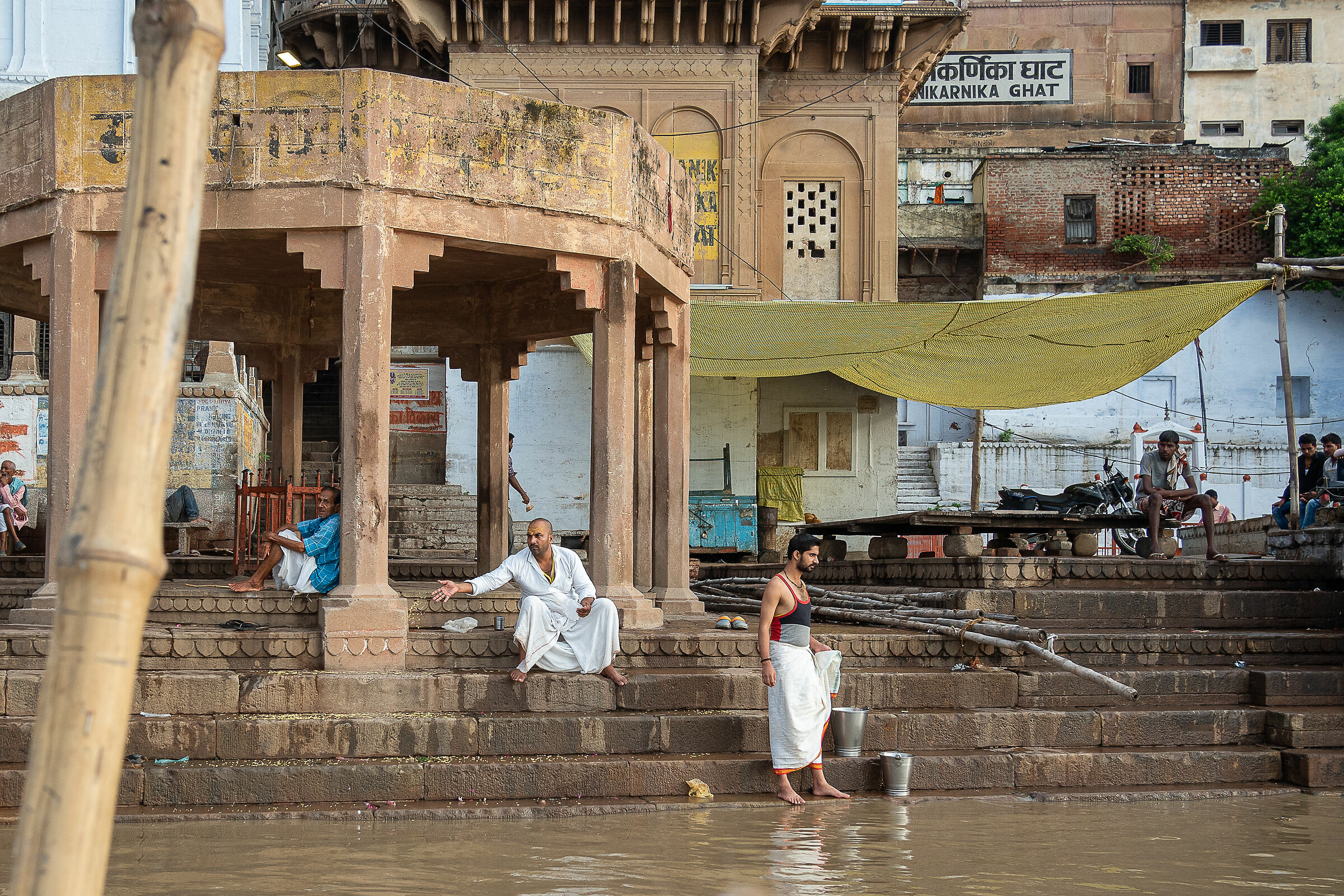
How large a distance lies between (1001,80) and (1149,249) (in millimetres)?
6338

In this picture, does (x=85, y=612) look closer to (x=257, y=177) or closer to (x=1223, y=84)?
(x=257, y=177)

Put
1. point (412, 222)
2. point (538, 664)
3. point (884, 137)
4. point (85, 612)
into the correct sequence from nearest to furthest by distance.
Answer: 1. point (85, 612)
2. point (538, 664)
3. point (412, 222)
4. point (884, 137)

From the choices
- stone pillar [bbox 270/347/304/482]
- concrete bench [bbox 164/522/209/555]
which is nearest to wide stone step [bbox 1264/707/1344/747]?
stone pillar [bbox 270/347/304/482]

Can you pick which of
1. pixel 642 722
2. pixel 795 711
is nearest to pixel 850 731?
pixel 795 711

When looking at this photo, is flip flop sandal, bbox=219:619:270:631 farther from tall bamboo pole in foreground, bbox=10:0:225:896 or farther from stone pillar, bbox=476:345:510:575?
tall bamboo pole in foreground, bbox=10:0:225:896

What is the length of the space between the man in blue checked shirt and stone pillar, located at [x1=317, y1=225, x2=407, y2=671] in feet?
1.32

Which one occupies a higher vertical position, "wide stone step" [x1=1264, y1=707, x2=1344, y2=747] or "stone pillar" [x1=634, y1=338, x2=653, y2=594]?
"stone pillar" [x1=634, y1=338, x2=653, y2=594]

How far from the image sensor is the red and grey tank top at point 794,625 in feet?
25.4

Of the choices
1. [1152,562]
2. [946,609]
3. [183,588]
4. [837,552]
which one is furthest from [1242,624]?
[183,588]

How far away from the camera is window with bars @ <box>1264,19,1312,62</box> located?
110 ft

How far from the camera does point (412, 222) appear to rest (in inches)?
352

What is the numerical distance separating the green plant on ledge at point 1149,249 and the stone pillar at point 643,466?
1936 centimetres

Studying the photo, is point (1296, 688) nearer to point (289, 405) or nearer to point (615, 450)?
point (615, 450)

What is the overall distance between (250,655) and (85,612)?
21.6 feet
